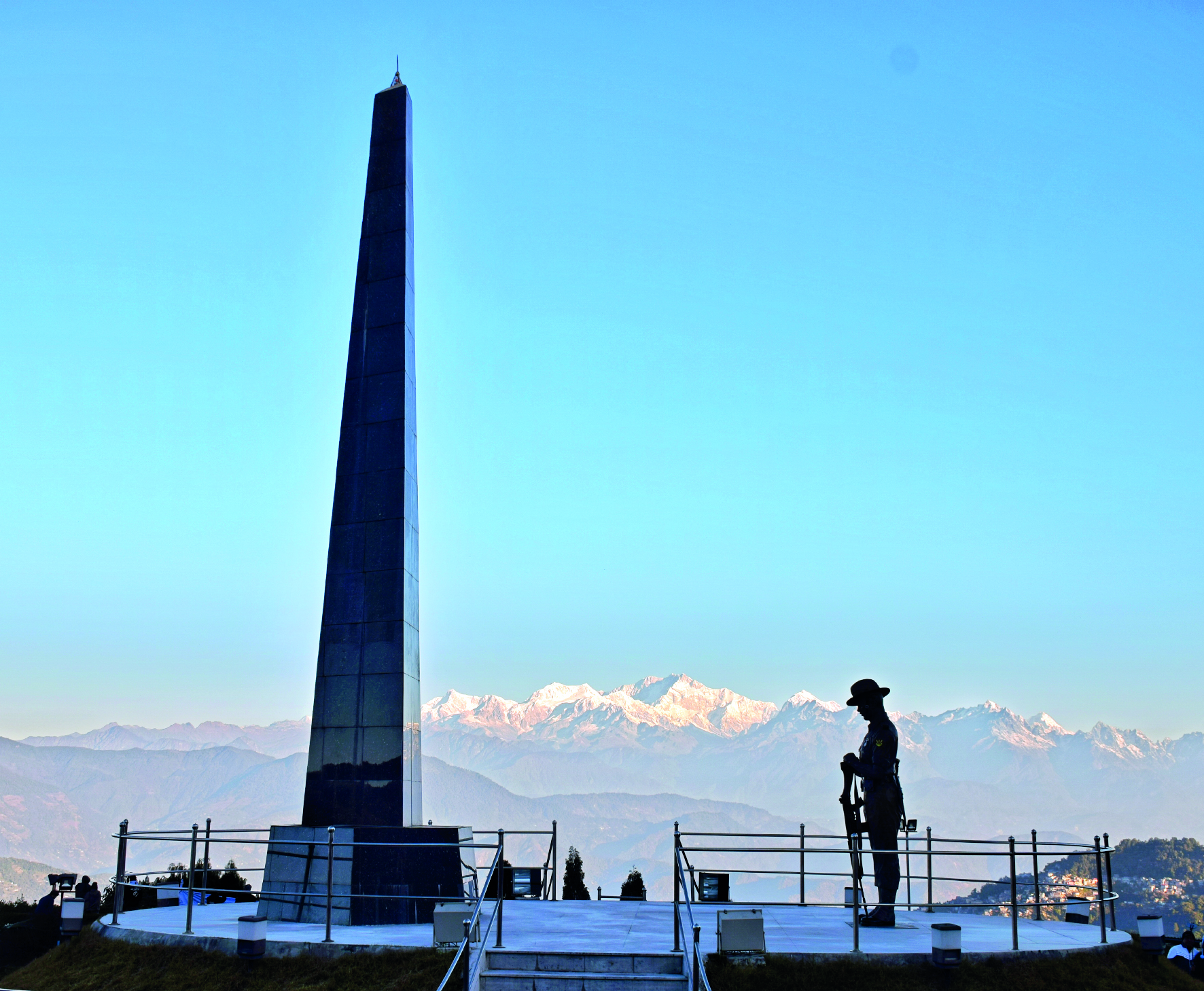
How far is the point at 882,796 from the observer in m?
16.5

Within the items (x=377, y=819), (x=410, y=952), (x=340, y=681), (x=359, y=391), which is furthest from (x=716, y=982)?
(x=359, y=391)

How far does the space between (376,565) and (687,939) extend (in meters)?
8.71

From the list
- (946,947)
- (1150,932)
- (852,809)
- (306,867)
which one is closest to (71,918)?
(306,867)

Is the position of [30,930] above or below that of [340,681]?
below

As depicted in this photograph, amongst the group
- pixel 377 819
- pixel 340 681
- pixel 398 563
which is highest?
pixel 398 563

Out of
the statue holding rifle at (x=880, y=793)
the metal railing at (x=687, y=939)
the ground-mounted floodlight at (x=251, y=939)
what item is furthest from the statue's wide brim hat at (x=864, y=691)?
the ground-mounted floodlight at (x=251, y=939)

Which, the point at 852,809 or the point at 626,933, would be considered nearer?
the point at 626,933

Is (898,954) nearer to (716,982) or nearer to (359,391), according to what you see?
(716,982)

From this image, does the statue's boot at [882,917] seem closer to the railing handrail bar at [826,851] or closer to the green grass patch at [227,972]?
the railing handrail bar at [826,851]

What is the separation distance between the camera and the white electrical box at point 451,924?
13.5 metres

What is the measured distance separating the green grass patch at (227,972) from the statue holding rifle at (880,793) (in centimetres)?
631

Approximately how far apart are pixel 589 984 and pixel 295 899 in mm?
6640

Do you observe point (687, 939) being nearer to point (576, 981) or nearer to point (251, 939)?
point (576, 981)

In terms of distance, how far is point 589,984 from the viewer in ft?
41.7
